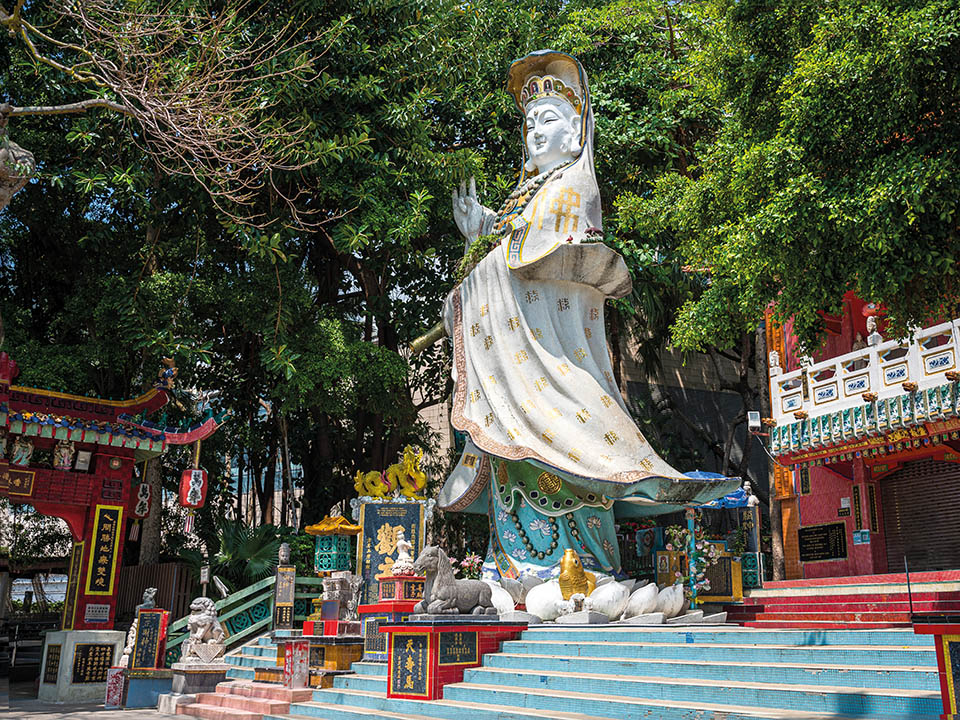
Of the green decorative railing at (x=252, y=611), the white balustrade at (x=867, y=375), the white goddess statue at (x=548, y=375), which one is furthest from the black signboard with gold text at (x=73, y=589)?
the white balustrade at (x=867, y=375)

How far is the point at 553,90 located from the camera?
43.0 feet

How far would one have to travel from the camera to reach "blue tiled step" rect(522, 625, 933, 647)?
680 centimetres

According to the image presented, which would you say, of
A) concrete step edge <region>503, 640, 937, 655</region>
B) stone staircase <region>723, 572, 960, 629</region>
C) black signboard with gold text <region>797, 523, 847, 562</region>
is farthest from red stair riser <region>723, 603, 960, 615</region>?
black signboard with gold text <region>797, 523, 847, 562</region>

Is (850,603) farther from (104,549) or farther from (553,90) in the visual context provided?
(104,549)

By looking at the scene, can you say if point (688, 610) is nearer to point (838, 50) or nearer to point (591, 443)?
point (591, 443)

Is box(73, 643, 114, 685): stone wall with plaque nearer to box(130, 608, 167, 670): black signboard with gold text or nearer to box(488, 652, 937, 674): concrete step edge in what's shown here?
box(130, 608, 167, 670): black signboard with gold text

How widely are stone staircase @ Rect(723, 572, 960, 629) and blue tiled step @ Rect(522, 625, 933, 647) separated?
49.7 inches

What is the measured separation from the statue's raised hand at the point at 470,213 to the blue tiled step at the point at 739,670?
7182mm

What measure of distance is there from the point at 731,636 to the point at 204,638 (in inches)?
271

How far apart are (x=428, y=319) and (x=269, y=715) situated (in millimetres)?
9386

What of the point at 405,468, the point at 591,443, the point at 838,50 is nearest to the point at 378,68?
the point at 405,468

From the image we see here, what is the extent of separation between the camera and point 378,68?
48.8 feet

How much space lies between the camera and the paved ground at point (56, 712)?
1009cm

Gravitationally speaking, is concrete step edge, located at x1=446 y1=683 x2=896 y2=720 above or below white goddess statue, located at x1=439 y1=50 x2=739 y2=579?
below
